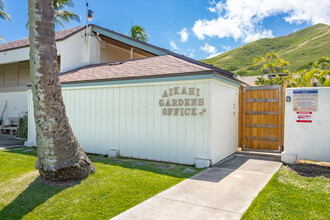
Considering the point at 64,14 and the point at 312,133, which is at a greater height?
the point at 64,14

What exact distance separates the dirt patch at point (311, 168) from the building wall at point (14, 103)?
14.4 m

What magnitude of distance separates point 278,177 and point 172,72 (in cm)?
385

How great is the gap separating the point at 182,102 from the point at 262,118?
3452 millimetres

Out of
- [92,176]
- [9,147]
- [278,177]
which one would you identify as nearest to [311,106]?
[278,177]

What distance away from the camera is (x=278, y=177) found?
5531 millimetres

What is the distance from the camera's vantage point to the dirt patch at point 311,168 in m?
5.83

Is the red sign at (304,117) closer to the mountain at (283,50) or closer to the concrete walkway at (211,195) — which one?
the concrete walkway at (211,195)

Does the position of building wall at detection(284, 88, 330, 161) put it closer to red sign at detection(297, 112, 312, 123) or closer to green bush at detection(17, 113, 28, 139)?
red sign at detection(297, 112, 312, 123)

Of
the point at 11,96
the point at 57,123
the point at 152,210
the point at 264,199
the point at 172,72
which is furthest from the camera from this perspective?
the point at 11,96

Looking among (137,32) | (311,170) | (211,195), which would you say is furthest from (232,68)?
(211,195)

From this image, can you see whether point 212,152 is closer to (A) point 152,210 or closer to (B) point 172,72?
(B) point 172,72

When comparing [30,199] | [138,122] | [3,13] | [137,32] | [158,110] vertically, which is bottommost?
[30,199]

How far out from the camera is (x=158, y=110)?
7.28 m

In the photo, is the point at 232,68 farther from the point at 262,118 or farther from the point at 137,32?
the point at 262,118
